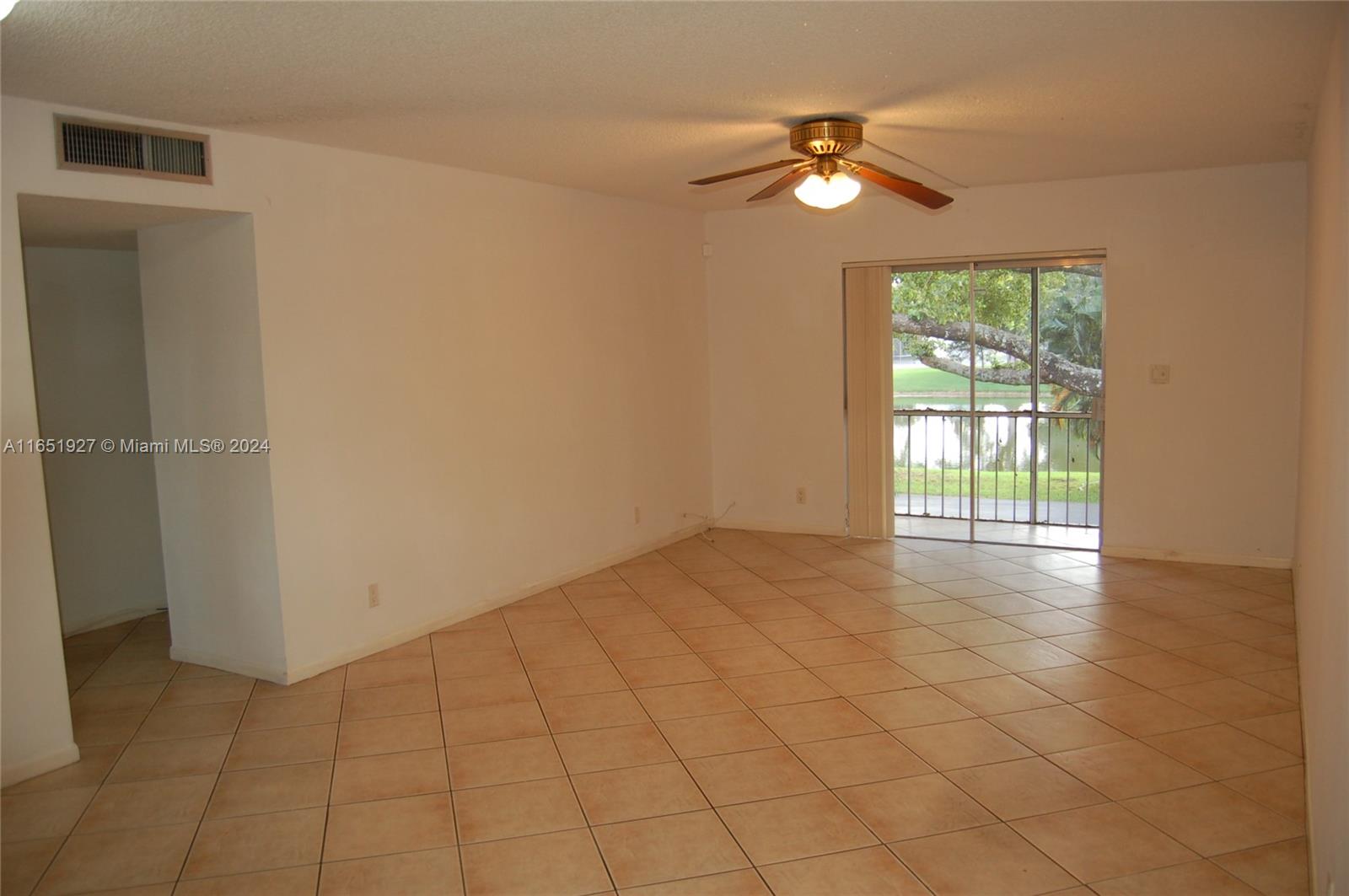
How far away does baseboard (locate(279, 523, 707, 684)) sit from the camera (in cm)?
436

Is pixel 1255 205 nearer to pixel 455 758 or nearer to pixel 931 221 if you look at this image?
pixel 931 221

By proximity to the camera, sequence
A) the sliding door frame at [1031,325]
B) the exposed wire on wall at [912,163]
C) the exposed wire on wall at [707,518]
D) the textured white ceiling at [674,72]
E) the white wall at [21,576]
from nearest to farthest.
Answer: the textured white ceiling at [674,72]
the white wall at [21,576]
the exposed wire on wall at [912,163]
the sliding door frame at [1031,325]
the exposed wire on wall at [707,518]

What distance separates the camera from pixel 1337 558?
2.32 meters

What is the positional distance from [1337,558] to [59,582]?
581cm

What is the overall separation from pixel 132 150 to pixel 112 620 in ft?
9.70

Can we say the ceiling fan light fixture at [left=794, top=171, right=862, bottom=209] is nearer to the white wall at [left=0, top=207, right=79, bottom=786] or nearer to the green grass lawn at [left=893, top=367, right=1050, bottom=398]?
the green grass lawn at [left=893, top=367, right=1050, bottom=398]

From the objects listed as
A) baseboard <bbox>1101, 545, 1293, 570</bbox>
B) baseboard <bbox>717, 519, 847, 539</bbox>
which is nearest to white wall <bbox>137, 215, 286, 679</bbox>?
baseboard <bbox>717, 519, 847, 539</bbox>

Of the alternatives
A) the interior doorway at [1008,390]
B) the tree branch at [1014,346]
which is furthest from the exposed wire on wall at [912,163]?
the tree branch at [1014,346]

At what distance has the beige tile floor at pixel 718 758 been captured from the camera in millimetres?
→ 2734

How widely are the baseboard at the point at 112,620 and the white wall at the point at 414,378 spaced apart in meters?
1.79

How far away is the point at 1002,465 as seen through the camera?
6863 mm

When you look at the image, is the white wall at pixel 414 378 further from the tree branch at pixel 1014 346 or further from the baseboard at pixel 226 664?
the tree branch at pixel 1014 346

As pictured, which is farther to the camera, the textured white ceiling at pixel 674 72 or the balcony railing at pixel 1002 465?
the balcony railing at pixel 1002 465

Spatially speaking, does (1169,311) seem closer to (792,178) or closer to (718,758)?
(792,178)
